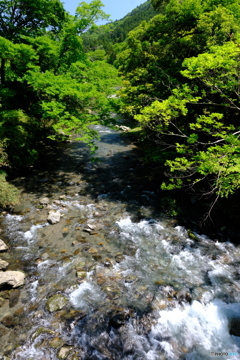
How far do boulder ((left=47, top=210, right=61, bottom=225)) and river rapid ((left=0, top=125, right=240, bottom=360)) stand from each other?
0.19 metres

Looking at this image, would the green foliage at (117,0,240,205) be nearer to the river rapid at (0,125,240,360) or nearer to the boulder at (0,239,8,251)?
the river rapid at (0,125,240,360)

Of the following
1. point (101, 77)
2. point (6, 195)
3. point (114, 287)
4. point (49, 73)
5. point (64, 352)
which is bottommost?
point (114, 287)

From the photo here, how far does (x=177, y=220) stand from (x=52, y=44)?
11101 millimetres

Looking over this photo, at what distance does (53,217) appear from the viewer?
8711 millimetres

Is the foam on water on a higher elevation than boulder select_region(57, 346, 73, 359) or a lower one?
lower

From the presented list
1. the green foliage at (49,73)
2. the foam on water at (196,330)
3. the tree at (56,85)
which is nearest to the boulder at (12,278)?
the foam on water at (196,330)

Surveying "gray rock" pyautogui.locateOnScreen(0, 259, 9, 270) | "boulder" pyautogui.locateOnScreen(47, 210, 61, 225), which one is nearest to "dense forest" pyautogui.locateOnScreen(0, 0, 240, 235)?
"boulder" pyautogui.locateOnScreen(47, 210, 61, 225)

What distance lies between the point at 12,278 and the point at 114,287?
301 centimetres

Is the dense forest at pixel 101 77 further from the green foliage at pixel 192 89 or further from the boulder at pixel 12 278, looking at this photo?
the boulder at pixel 12 278

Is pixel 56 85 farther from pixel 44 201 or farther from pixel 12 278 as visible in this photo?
pixel 12 278

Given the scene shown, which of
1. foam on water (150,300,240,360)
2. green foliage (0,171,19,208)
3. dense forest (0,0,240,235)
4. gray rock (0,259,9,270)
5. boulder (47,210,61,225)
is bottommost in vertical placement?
foam on water (150,300,240,360)

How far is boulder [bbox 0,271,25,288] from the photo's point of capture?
18.3 ft

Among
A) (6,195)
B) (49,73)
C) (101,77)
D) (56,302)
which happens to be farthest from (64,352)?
(101,77)

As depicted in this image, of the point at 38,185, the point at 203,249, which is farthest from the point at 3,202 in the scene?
the point at 203,249
